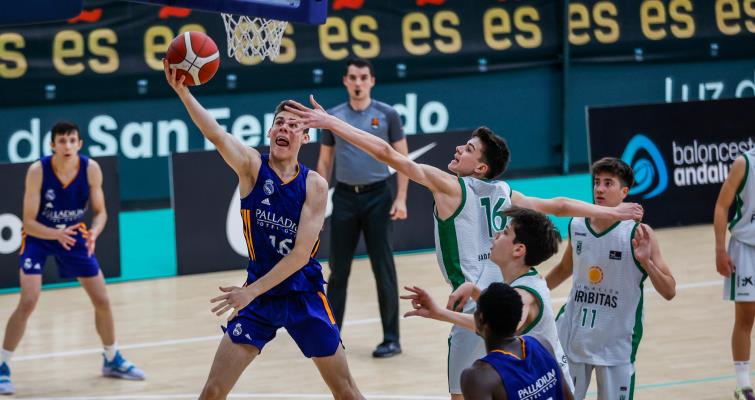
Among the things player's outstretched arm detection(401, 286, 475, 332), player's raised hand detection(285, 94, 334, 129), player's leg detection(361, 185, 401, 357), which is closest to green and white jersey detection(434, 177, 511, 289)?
player's raised hand detection(285, 94, 334, 129)

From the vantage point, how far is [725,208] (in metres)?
7.69

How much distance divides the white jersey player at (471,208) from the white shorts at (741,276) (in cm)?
196

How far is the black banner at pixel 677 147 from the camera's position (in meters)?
14.0

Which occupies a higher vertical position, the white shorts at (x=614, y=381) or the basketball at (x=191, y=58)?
the basketball at (x=191, y=58)

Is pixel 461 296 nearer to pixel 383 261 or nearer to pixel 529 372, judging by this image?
pixel 529 372

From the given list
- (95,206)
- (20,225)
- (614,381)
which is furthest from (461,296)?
(20,225)

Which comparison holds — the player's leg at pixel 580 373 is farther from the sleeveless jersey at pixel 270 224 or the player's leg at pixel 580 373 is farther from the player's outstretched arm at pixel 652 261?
the sleeveless jersey at pixel 270 224

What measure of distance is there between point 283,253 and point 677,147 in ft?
28.9

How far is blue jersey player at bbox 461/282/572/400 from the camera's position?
4.30 m

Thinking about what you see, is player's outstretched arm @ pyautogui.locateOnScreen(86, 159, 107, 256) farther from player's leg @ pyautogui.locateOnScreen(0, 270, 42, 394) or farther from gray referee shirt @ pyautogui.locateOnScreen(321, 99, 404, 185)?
gray referee shirt @ pyautogui.locateOnScreen(321, 99, 404, 185)

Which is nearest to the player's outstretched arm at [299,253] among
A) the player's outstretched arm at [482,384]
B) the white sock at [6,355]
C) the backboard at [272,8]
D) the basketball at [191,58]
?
the basketball at [191,58]

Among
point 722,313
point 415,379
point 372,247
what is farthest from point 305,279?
point 722,313

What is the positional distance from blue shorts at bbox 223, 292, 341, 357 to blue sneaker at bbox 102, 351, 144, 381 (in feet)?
8.58

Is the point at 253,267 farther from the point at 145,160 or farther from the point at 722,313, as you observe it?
the point at 145,160
